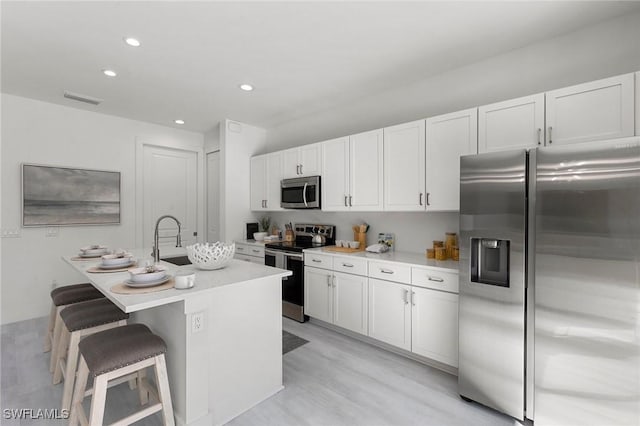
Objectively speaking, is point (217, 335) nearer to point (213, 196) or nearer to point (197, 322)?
point (197, 322)

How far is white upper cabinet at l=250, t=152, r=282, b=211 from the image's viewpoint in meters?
4.33

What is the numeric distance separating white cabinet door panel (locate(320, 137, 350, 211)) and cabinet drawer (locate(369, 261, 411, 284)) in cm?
85

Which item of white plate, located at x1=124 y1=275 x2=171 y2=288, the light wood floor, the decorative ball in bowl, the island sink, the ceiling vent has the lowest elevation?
the light wood floor

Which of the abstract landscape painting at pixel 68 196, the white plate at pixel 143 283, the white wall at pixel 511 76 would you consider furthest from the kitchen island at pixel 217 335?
the white wall at pixel 511 76

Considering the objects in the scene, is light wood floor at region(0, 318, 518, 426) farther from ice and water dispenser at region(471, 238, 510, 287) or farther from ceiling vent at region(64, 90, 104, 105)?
ceiling vent at region(64, 90, 104, 105)

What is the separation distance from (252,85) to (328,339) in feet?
9.47

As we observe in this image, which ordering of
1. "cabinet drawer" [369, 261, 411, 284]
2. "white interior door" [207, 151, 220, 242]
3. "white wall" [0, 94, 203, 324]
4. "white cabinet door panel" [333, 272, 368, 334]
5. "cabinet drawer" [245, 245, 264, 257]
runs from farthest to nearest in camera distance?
"white interior door" [207, 151, 220, 242], "cabinet drawer" [245, 245, 264, 257], "white wall" [0, 94, 203, 324], "white cabinet door panel" [333, 272, 368, 334], "cabinet drawer" [369, 261, 411, 284]

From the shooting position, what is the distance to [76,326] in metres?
1.94

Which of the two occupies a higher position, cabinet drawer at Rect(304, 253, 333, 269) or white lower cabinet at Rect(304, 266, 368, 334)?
cabinet drawer at Rect(304, 253, 333, 269)

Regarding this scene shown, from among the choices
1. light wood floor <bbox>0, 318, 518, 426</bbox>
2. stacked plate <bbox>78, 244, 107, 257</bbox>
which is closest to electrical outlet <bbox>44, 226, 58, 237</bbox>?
light wood floor <bbox>0, 318, 518, 426</bbox>

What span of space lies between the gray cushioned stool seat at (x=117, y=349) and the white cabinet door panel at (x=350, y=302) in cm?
185

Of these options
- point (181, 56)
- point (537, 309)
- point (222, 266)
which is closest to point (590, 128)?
point (537, 309)

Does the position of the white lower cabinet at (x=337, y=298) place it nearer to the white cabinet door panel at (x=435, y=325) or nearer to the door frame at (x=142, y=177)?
the white cabinet door panel at (x=435, y=325)

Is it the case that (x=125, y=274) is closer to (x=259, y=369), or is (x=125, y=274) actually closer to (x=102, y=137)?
(x=259, y=369)
